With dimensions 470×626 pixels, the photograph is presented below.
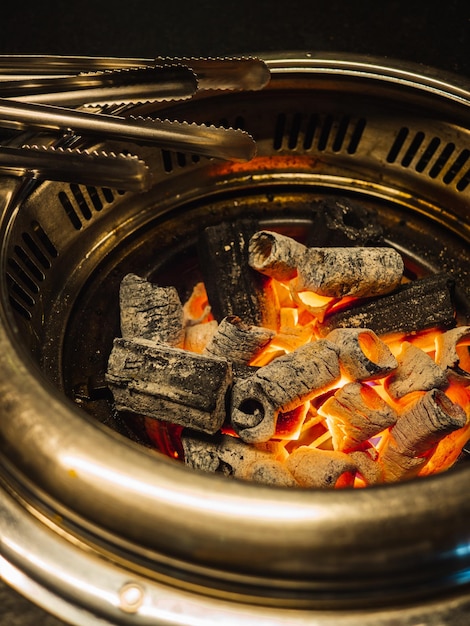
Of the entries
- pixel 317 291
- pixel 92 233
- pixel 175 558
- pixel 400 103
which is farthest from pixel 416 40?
pixel 175 558

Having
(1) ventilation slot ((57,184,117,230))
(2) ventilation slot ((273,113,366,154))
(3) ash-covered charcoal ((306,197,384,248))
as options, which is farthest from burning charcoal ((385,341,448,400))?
(1) ventilation slot ((57,184,117,230))

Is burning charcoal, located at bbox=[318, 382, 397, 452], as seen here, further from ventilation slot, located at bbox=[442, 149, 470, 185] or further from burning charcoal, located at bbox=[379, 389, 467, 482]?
ventilation slot, located at bbox=[442, 149, 470, 185]

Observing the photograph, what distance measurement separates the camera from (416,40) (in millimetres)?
1805

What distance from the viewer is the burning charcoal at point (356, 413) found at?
1.27 m

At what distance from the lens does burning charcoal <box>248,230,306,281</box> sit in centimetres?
141

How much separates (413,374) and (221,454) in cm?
52

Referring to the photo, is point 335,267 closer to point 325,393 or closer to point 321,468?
point 325,393

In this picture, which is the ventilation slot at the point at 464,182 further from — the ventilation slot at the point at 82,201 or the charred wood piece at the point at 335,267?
the ventilation slot at the point at 82,201

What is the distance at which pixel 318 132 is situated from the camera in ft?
5.47

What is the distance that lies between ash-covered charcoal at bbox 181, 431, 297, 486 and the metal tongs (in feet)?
2.00

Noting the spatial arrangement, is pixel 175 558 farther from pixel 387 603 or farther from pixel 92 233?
pixel 92 233

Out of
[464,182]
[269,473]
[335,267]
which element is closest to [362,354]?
[335,267]

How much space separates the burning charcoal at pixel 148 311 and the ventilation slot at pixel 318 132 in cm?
62

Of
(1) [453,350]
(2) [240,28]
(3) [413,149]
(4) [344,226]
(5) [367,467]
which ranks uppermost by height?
(2) [240,28]
